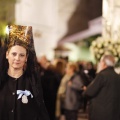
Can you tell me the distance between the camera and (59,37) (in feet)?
79.2

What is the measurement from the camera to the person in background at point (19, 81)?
378 centimetres

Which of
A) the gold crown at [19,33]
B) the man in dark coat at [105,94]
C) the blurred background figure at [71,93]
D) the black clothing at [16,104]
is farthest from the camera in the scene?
the blurred background figure at [71,93]

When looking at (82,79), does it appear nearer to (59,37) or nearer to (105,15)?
(105,15)

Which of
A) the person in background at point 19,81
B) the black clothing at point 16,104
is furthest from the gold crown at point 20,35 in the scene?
the black clothing at point 16,104

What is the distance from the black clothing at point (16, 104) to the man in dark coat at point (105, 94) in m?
2.33

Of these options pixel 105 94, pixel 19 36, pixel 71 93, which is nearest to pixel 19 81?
pixel 19 36

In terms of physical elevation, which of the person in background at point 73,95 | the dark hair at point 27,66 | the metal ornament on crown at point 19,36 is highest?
the metal ornament on crown at point 19,36

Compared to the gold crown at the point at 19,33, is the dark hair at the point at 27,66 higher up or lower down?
lower down

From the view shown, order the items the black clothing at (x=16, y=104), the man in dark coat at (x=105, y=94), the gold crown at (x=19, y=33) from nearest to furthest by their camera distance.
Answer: the black clothing at (x=16, y=104)
the gold crown at (x=19, y=33)
the man in dark coat at (x=105, y=94)

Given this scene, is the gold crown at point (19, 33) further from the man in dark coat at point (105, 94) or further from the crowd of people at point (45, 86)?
the man in dark coat at point (105, 94)

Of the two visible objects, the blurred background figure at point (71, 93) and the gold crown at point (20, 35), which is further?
the blurred background figure at point (71, 93)

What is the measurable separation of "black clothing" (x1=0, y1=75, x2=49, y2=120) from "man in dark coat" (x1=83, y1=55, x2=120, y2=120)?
233cm

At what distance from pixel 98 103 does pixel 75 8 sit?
1913 centimetres

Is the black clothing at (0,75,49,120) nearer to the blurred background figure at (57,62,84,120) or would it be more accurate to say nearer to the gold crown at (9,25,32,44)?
the gold crown at (9,25,32,44)
